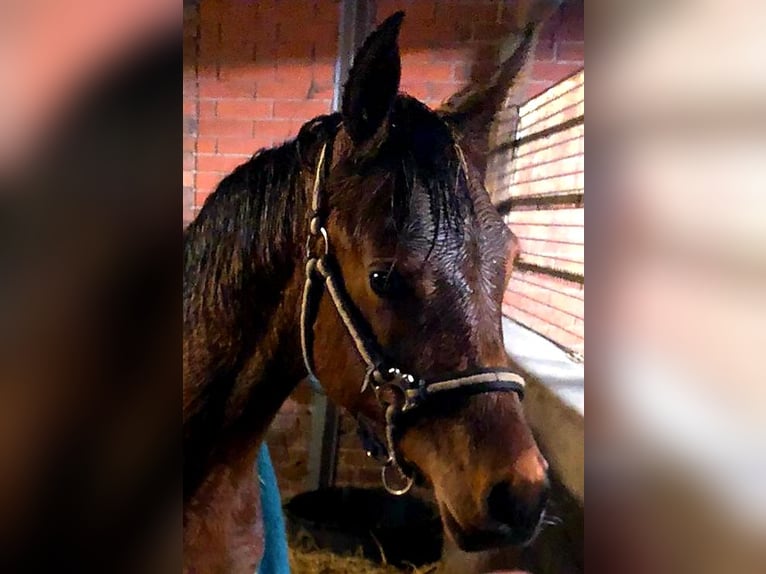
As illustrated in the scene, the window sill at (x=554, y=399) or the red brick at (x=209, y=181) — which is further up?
the red brick at (x=209, y=181)

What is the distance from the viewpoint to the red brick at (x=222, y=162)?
99 centimetres

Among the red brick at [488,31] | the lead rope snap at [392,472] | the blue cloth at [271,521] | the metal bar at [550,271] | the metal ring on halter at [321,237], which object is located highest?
the red brick at [488,31]

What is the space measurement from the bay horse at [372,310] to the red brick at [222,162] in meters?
0.01

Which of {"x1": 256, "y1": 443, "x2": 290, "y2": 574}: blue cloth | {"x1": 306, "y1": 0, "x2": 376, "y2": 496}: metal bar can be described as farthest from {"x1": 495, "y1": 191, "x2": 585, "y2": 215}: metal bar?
{"x1": 256, "y1": 443, "x2": 290, "y2": 574}: blue cloth

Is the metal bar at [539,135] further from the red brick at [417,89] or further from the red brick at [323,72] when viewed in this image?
the red brick at [323,72]

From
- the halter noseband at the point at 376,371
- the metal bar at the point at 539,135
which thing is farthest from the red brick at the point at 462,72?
the halter noseband at the point at 376,371

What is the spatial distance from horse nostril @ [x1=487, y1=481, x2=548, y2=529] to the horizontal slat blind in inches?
8.0

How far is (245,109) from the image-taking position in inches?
39.1

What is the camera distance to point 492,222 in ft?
3.19

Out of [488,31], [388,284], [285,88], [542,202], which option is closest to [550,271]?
[542,202]

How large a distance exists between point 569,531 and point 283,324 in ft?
1.60

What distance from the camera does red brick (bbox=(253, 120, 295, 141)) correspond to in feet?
3.25

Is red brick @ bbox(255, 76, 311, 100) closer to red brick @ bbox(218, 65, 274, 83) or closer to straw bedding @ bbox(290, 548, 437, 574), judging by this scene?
red brick @ bbox(218, 65, 274, 83)

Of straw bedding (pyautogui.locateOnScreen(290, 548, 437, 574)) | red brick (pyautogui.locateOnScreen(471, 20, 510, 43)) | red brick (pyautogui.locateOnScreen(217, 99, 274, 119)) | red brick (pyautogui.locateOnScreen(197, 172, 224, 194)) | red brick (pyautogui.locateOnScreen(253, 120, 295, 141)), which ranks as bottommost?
straw bedding (pyautogui.locateOnScreen(290, 548, 437, 574))
